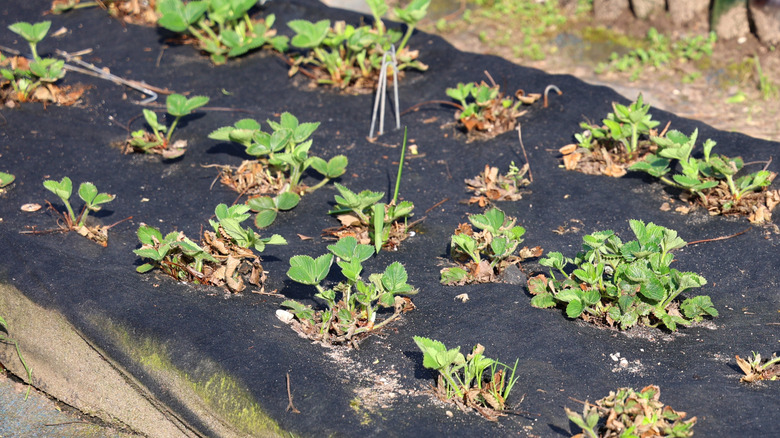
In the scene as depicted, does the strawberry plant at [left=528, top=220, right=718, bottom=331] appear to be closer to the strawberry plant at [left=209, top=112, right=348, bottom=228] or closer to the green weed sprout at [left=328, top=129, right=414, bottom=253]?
the green weed sprout at [left=328, top=129, right=414, bottom=253]

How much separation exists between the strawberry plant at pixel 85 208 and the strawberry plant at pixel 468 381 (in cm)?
154

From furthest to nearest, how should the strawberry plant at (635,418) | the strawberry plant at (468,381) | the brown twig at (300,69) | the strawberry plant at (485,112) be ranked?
the brown twig at (300,69), the strawberry plant at (485,112), the strawberry plant at (468,381), the strawberry plant at (635,418)

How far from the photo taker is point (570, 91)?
3.90 m

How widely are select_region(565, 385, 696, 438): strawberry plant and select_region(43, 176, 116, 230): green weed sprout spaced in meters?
1.97

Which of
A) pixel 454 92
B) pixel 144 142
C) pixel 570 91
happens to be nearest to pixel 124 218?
pixel 144 142

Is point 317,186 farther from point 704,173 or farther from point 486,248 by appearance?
point 704,173

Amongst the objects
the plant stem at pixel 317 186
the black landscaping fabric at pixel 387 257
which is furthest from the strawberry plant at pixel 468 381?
the plant stem at pixel 317 186

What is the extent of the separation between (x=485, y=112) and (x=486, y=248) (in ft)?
4.08

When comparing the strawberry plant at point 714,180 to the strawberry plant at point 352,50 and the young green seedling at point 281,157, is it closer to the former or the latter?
the young green seedling at point 281,157

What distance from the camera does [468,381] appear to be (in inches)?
77.2

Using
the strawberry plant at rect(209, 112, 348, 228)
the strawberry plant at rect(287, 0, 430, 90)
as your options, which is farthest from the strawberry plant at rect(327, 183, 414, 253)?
the strawberry plant at rect(287, 0, 430, 90)

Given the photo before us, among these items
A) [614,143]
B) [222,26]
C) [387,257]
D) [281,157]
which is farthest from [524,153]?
[222,26]

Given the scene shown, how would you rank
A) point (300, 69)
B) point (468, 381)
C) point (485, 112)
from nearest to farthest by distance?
point (468, 381) → point (485, 112) → point (300, 69)

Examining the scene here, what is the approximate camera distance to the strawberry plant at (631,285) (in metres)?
2.20
